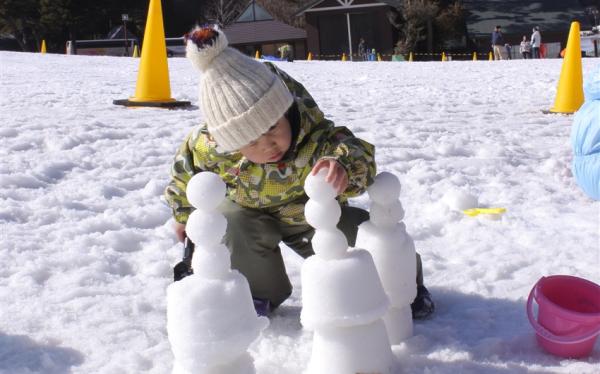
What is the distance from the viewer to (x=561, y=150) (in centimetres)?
413

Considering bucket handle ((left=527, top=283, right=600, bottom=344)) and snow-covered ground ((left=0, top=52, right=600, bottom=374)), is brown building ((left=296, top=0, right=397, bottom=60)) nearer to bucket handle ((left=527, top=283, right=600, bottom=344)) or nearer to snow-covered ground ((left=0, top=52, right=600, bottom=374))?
snow-covered ground ((left=0, top=52, right=600, bottom=374))

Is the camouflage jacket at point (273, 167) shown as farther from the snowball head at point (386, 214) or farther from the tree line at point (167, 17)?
the tree line at point (167, 17)

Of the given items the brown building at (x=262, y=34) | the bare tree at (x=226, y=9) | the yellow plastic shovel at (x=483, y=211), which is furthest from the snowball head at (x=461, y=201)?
the bare tree at (x=226, y=9)

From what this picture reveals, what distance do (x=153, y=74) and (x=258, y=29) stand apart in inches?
1278

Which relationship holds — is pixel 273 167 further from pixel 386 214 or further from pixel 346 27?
pixel 346 27

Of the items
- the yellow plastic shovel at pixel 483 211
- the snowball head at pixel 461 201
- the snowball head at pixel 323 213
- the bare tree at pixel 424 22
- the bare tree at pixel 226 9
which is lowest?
the yellow plastic shovel at pixel 483 211

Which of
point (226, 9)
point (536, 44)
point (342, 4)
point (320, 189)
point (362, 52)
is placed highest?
point (226, 9)

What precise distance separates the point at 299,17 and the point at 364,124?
106ft

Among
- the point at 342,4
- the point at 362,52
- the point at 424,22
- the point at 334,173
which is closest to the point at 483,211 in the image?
the point at 334,173

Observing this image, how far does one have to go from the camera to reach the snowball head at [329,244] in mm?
1460

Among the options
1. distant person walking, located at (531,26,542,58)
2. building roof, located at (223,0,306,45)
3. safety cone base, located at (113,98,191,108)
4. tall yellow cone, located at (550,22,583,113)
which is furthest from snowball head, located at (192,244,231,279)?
building roof, located at (223,0,306,45)

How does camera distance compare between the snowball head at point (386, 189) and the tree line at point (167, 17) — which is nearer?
the snowball head at point (386, 189)

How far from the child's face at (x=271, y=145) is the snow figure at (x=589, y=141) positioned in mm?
1765

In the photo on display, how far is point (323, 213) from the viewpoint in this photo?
4.73ft
